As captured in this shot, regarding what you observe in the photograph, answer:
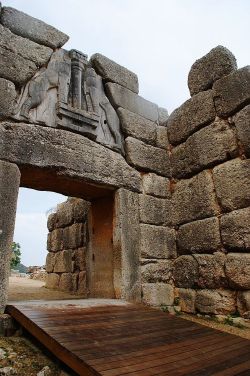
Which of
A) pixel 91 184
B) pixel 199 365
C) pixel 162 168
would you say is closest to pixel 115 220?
pixel 91 184

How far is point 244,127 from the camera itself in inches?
131

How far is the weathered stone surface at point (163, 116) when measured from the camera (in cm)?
475

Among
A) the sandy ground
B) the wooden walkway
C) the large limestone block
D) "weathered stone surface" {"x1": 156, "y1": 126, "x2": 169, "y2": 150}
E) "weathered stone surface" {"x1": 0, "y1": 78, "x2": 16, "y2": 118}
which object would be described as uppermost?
"weathered stone surface" {"x1": 156, "y1": 126, "x2": 169, "y2": 150}

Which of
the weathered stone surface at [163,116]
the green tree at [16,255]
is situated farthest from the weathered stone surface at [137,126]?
the green tree at [16,255]

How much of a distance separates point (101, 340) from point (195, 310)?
6.55 ft

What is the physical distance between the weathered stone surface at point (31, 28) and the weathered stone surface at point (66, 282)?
12.1 ft

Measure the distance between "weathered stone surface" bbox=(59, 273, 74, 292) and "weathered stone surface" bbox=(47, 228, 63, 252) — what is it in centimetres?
56

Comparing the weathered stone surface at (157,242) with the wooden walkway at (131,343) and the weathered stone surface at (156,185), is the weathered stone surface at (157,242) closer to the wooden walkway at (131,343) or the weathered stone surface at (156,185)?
the weathered stone surface at (156,185)

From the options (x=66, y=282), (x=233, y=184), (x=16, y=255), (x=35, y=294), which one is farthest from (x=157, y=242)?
(x=16, y=255)

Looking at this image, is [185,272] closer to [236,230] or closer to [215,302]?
[215,302]

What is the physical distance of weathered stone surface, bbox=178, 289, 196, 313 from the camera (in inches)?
144

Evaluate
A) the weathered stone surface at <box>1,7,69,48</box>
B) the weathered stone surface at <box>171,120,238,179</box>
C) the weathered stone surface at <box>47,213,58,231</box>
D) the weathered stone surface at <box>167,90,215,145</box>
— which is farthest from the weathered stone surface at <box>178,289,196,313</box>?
the weathered stone surface at <box>1,7,69,48</box>

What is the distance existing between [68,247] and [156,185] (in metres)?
2.20

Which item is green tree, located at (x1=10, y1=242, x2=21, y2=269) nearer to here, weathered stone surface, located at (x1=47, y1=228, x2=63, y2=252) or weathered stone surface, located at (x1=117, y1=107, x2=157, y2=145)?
weathered stone surface, located at (x1=47, y1=228, x2=63, y2=252)
